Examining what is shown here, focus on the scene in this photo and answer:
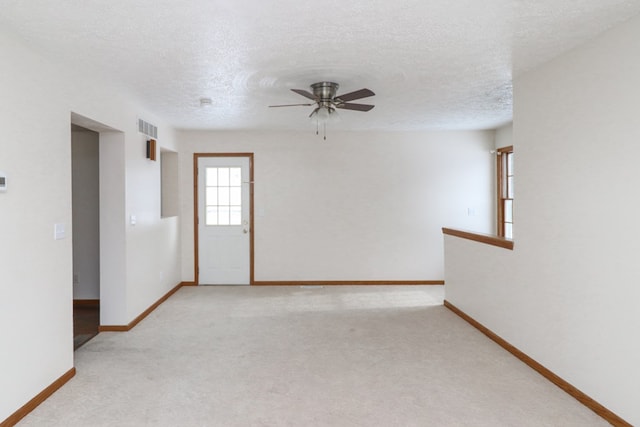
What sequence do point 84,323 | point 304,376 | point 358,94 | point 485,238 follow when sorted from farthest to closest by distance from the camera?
1. point 84,323
2. point 485,238
3. point 358,94
4. point 304,376

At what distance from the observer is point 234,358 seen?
11.8ft

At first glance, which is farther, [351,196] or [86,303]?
A: [351,196]

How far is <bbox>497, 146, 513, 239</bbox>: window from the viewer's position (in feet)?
21.6

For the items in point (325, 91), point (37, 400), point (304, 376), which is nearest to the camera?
point (37, 400)

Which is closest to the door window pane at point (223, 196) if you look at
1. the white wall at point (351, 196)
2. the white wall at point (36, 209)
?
the white wall at point (351, 196)

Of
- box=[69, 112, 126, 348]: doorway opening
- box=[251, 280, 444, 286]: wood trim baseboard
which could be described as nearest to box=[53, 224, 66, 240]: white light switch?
box=[69, 112, 126, 348]: doorway opening

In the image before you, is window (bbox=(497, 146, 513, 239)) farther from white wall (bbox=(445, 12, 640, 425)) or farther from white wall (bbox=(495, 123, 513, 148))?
white wall (bbox=(445, 12, 640, 425))

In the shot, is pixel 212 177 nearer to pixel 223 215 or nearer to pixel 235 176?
pixel 235 176

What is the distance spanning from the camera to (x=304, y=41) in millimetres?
2854

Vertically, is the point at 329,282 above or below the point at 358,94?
below

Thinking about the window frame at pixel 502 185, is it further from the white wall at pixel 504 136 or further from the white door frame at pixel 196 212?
the white door frame at pixel 196 212

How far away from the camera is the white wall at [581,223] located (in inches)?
Result: 98.1

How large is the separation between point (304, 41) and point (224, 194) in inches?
162

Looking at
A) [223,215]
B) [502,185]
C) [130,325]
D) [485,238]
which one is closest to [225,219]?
[223,215]
